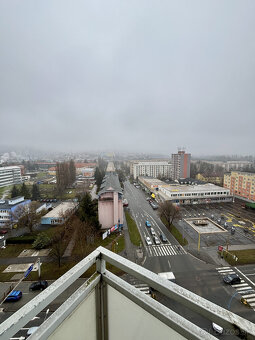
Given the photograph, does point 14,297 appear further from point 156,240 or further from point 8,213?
point 8,213

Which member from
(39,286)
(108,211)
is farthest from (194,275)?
(108,211)

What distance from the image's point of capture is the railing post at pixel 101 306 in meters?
Result: 1.47

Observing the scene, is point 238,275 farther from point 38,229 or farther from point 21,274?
point 38,229

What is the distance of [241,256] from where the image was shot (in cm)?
1245

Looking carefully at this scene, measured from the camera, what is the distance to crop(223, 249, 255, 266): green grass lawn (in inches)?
462

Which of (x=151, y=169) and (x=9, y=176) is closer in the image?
(x=9, y=176)

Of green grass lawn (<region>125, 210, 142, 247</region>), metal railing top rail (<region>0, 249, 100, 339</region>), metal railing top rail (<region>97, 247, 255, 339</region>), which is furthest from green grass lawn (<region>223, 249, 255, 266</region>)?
metal railing top rail (<region>0, 249, 100, 339</region>)

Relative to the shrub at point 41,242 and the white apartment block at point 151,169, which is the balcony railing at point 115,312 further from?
the white apartment block at point 151,169

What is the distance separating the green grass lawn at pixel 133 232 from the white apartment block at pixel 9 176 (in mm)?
37303

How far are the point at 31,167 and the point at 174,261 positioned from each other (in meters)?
82.0

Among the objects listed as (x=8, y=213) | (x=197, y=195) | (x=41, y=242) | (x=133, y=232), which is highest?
(x=8, y=213)

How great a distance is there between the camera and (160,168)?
5694 cm

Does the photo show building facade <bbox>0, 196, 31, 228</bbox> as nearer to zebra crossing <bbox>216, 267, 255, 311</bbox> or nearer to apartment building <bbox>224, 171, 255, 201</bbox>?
zebra crossing <bbox>216, 267, 255, 311</bbox>

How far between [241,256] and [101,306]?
48.6 ft
